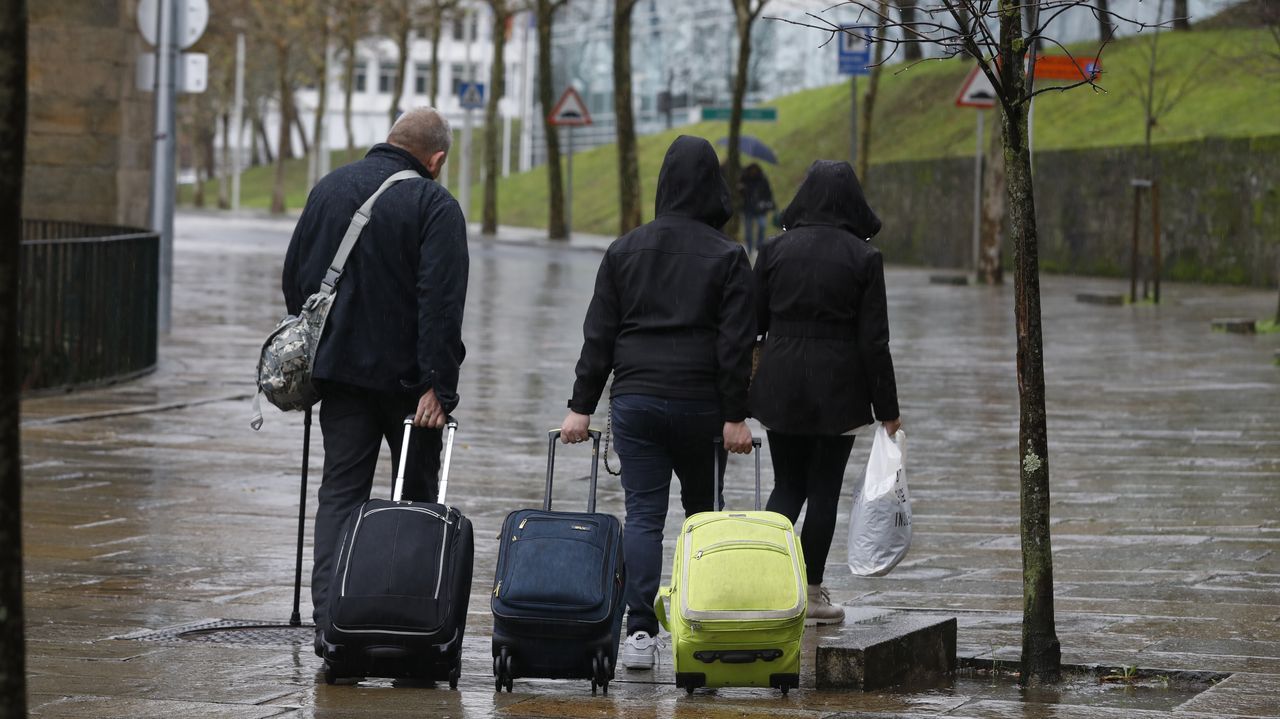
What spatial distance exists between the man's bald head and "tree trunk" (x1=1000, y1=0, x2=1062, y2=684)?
1768 millimetres

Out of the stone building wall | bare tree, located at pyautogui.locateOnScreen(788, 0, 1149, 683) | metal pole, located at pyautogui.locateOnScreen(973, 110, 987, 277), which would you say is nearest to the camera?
bare tree, located at pyautogui.locateOnScreen(788, 0, 1149, 683)

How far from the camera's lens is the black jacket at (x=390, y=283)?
646cm

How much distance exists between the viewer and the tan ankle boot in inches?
282

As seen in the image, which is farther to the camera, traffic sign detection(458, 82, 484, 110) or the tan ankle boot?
traffic sign detection(458, 82, 484, 110)

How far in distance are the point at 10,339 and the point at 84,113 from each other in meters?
17.8

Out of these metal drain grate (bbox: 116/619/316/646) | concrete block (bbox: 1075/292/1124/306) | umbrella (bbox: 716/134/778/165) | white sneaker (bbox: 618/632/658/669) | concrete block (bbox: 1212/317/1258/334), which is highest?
umbrella (bbox: 716/134/778/165)

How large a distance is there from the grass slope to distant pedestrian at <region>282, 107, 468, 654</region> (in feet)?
69.8

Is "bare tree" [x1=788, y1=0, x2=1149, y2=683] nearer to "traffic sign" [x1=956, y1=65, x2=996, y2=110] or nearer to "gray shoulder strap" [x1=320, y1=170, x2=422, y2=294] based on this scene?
"gray shoulder strap" [x1=320, y1=170, x2=422, y2=294]

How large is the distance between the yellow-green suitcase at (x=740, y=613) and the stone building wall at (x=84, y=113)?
1520 centimetres

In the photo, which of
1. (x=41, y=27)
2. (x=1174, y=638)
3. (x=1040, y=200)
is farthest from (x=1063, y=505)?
(x=1040, y=200)

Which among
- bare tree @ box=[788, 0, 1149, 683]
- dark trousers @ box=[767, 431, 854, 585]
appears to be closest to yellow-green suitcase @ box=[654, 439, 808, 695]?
bare tree @ box=[788, 0, 1149, 683]

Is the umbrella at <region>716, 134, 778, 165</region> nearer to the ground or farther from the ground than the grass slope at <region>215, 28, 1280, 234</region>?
nearer to the ground

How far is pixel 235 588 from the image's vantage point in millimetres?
7789

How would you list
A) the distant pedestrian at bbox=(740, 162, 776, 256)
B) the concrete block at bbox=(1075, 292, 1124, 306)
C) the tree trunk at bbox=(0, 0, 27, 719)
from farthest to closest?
1. the distant pedestrian at bbox=(740, 162, 776, 256)
2. the concrete block at bbox=(1075, 292, 1124, 306)
3. the tree trunk at bbox=(0, 0, 27, 719)
